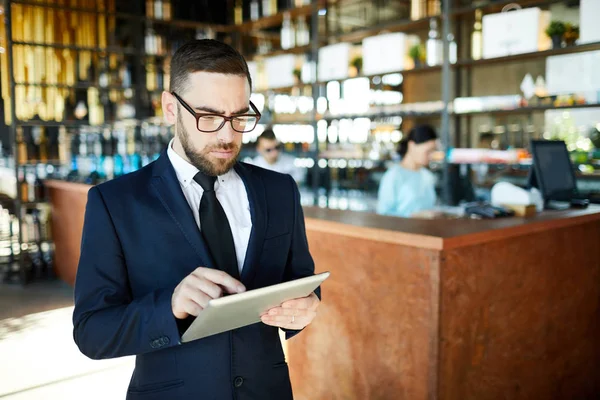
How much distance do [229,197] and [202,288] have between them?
41cm

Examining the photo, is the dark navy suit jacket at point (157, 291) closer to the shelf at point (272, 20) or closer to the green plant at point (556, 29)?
the green plant at point (556, 29)

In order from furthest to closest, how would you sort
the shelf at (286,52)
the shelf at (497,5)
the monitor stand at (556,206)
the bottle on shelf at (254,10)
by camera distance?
the bottle on shelf at (254,10) → the shelf at (286,52) → the shelf at (497,5) → the monitor stand at (556,206)

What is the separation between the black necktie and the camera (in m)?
1.30

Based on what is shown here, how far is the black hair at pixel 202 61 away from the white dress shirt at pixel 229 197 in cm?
19

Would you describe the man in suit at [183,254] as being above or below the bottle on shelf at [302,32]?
below

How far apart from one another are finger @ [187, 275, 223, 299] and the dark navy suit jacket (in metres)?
0.09

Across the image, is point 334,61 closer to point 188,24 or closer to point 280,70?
point 280,70

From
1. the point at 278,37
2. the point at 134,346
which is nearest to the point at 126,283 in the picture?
the point at 134,346

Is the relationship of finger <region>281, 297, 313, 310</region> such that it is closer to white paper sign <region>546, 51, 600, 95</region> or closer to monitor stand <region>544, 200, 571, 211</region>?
monitor stand <region>544, 200, 571, 211</region>

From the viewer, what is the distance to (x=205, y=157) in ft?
4.20

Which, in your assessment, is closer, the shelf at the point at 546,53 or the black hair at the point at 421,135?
the black hair at the point at 421,135

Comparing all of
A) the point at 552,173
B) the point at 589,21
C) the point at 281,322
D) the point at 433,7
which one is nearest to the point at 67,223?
the point at 433,7

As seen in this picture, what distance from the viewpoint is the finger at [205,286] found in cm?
106

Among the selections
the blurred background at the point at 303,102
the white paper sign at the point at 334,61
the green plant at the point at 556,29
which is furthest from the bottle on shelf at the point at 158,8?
the green plant at the point at 556,29
